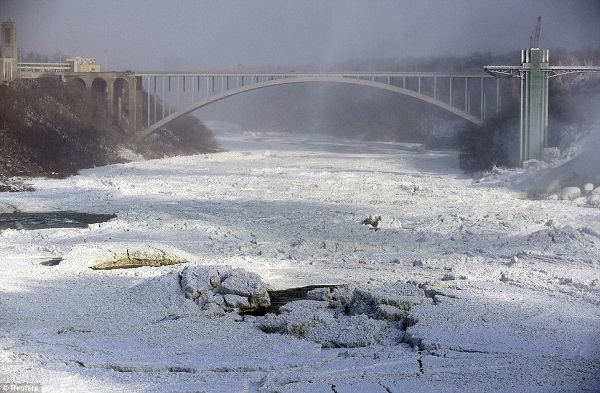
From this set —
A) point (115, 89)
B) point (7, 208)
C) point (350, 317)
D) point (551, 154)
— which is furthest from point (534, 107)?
point (115, 89)

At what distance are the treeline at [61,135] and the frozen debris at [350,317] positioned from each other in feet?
64.2

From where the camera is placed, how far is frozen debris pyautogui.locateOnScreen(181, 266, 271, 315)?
11327mm

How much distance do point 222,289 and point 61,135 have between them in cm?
2770

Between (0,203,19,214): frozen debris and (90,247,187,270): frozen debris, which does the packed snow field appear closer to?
(90,247,187,270): frozen debris

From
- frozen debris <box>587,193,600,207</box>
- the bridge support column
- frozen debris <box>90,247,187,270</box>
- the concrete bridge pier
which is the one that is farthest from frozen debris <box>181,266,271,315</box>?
the concrete bridge pier

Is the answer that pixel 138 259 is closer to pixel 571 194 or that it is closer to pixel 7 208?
pixel 7 208

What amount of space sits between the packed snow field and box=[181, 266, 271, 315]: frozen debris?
0.08 feet

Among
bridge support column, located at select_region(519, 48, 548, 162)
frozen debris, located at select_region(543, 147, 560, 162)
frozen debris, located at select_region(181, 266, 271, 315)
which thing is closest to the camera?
frozen debris, located at select_region(181, 266, 271, 315)

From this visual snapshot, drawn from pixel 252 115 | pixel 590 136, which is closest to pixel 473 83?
pixel 590 136

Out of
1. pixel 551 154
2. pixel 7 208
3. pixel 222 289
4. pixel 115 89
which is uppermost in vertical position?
pixel 115 89

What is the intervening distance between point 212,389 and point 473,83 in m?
51.8

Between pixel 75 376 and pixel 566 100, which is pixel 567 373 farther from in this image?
pixel 566 100

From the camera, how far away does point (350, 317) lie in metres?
10.5

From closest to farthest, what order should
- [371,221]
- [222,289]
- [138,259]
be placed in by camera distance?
[222,289] → [138,259] → [371,221]
